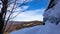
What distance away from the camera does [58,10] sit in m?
2.21

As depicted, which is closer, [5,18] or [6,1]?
[6,1]

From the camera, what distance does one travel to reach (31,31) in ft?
7.90

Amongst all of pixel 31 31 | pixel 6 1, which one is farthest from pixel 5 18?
pixel 31 31

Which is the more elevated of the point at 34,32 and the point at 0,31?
the point at 34,32

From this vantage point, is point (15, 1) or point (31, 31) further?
point (15, 1)

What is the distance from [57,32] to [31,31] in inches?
18.8

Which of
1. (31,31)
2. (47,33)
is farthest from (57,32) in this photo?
(31,31)

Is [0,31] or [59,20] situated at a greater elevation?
[59,20]

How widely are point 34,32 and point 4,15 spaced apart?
8.55 feet

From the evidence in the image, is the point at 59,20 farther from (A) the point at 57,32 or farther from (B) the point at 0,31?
(B) the point at 0,31

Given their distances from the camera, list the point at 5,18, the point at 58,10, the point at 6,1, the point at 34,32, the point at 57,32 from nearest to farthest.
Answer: the point at 57,32
the point at 58,10
the point at 34,32
the point at 6,1
the point at 5,18

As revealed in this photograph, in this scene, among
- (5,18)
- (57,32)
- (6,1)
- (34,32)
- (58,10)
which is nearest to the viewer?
(57,32)

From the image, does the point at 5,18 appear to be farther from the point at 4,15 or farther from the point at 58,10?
the point at 58,10

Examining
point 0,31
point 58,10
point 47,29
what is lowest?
point 0,31
